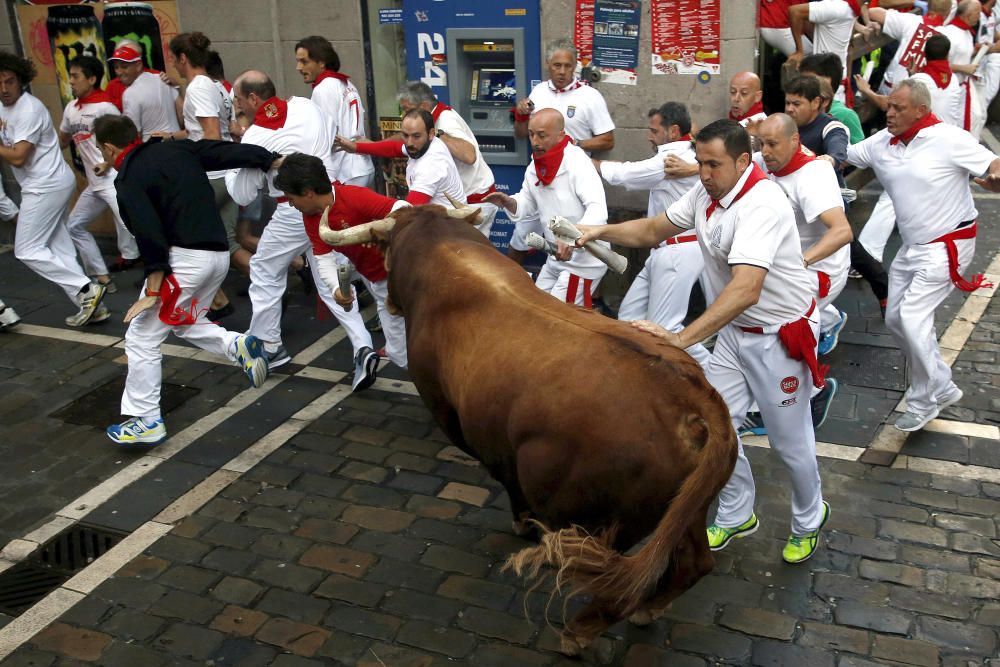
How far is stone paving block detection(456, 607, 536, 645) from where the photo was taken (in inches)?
183

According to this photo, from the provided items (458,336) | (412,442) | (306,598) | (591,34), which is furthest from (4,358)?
(591,34)

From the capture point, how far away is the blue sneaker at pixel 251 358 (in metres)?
6.86

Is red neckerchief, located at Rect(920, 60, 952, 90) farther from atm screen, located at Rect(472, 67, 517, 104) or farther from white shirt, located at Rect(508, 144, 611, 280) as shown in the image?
white shirt, located at Rect(508, 144, 611, 280)

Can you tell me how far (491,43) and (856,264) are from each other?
3866 mm

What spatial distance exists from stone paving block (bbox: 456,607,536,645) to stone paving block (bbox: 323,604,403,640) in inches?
13.1

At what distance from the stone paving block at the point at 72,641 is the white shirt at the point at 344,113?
16.4 ft

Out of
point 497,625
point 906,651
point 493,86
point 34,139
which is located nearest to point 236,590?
point 497,625

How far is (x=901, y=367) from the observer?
7.32 m

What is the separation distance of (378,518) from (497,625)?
122 cm

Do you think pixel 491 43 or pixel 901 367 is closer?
pixel 901 367

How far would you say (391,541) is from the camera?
5.46 meters

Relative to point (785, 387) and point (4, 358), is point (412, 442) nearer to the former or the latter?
point (785, 387)

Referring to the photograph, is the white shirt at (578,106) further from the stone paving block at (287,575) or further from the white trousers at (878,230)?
the stone paving block at (287,575)

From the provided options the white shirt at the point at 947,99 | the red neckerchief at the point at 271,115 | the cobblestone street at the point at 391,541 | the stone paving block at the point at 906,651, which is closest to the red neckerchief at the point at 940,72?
the white shirt at the point at 947,99
